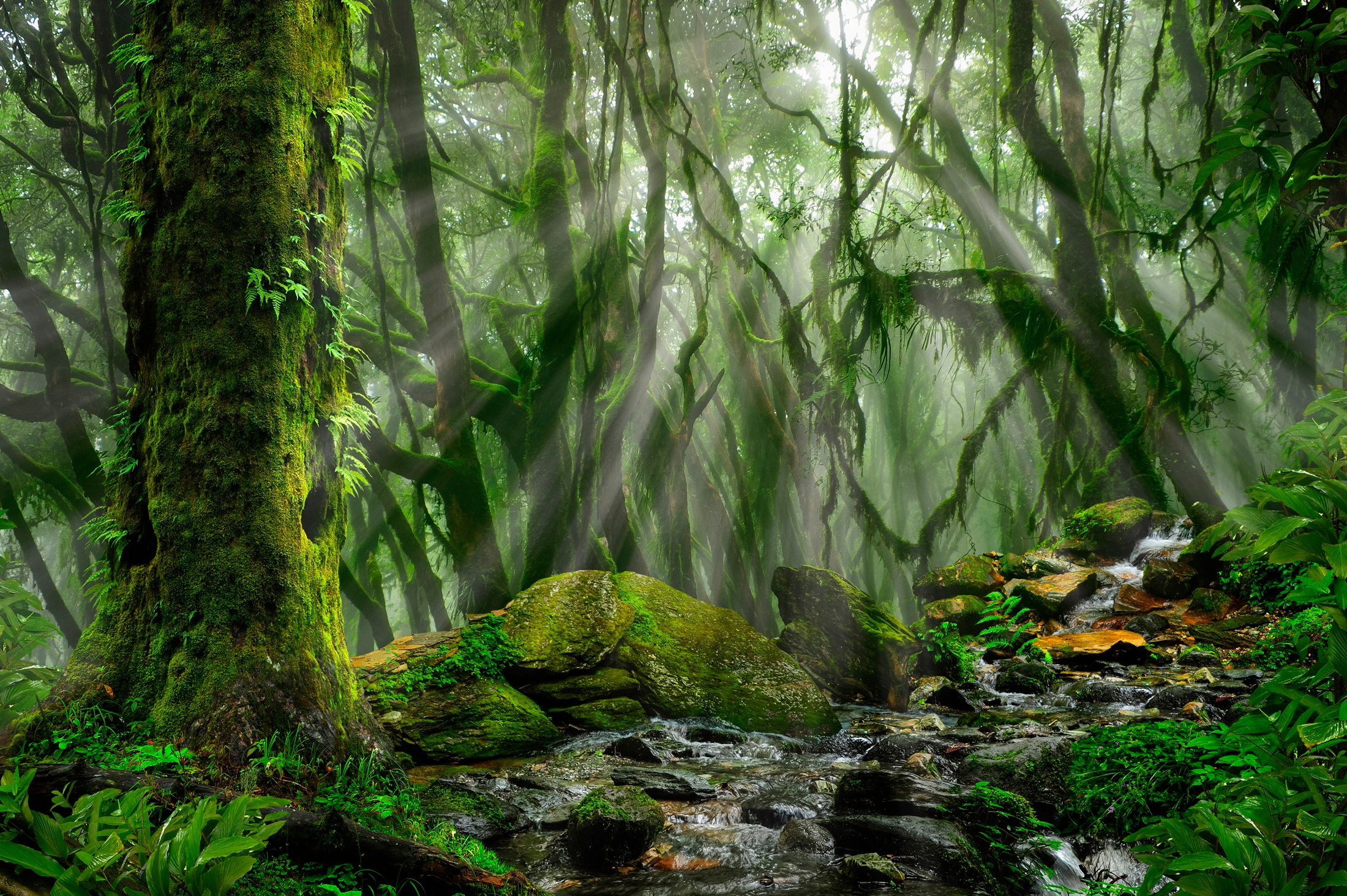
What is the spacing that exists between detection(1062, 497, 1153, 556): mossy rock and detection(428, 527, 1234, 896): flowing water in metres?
1.77

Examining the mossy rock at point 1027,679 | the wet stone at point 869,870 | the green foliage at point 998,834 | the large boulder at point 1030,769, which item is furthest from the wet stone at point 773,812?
the mossy rock at point 1027,679

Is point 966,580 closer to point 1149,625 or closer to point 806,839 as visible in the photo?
point 1149,625

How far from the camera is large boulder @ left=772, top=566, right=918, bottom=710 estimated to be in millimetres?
7027

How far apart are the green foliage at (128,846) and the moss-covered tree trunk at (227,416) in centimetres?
107

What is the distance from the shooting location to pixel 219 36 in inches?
126

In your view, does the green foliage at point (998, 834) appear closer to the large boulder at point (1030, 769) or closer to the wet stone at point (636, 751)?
the large boulder at point (1030, 769)

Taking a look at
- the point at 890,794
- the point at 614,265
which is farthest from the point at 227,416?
the point at 614,265

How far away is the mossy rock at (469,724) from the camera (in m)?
4.59

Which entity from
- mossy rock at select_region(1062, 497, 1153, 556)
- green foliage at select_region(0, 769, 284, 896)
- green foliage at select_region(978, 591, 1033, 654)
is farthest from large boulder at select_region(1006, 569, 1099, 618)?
green foliage at select_region(0, 769, 284, 896)

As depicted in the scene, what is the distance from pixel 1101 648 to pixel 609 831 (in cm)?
477

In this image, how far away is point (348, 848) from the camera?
2.03 metres

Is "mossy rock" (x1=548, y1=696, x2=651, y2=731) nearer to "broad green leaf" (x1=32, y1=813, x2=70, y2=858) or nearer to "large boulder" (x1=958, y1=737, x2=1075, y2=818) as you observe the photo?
"large boulder" (x1=958, y1=737, x2=1075, y2=818)

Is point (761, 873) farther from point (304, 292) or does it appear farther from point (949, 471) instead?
point (949, 471)

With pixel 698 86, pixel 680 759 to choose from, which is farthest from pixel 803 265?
pixel 680 759
